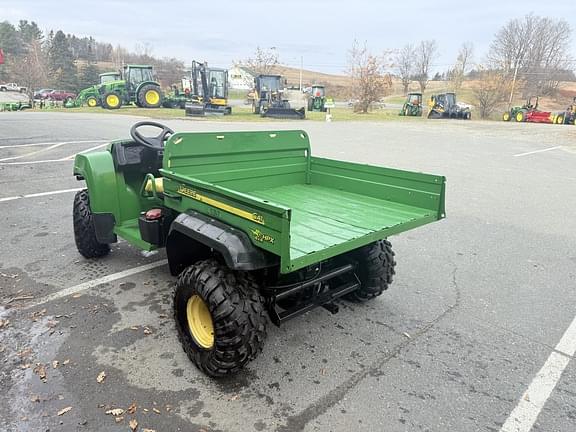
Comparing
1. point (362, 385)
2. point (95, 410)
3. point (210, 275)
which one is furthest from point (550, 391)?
point (95, 410)

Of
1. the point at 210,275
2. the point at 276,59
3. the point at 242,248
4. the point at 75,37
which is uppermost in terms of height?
the point at 75,37

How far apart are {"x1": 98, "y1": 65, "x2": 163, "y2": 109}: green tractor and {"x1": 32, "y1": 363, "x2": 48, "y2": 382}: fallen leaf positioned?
28277mm

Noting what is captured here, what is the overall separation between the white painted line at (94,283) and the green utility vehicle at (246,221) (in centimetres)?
34

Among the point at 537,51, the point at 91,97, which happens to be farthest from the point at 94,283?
the point at 537,51

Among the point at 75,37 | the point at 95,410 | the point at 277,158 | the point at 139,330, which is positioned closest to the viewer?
the point at 95,410

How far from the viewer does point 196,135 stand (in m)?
3.47

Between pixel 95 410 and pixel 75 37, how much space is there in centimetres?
12344

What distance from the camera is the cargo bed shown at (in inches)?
92.3

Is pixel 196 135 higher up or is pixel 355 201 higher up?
pixel 196 135

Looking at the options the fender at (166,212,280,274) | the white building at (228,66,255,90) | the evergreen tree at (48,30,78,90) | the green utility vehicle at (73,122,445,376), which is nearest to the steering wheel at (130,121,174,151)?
the green utility vehicle at (73,122,445,376)

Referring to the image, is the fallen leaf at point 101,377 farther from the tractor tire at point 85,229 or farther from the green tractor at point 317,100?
the green tractor at point 317,100

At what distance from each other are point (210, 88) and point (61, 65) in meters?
49.6

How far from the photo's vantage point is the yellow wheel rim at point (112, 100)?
1121 inches

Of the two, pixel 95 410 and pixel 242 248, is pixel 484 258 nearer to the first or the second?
pixel 242 248
